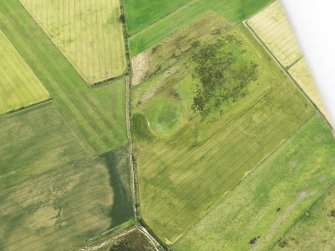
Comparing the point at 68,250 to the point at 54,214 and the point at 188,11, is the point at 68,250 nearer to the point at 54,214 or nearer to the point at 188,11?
the point at 54,214

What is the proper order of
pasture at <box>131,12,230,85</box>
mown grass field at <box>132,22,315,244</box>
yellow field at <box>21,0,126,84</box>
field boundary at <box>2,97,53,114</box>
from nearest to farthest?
mown grass field at <box>132,22,315,244</box> < field boundary at <box>2,97,53,114</box> < yellow field at <box>21,0,126,84</box> < pasture at <box>131,12,230,85</box>

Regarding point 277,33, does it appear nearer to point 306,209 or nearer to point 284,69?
point 284,69

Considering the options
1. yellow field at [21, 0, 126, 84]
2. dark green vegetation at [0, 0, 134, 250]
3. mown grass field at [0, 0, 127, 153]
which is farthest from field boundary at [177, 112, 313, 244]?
yellow field at [21, 0, 126, 84]

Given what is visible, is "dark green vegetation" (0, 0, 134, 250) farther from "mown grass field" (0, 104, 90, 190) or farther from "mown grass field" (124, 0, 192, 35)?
"mown grass field" (124, 0, 192, 35)

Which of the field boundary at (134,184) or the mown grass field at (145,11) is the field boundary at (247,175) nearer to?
the field boundary at (134,184)

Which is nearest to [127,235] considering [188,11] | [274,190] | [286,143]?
[274,190]

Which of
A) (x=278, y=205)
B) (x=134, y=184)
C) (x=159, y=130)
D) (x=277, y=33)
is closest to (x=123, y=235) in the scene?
(x=134, y=184)
